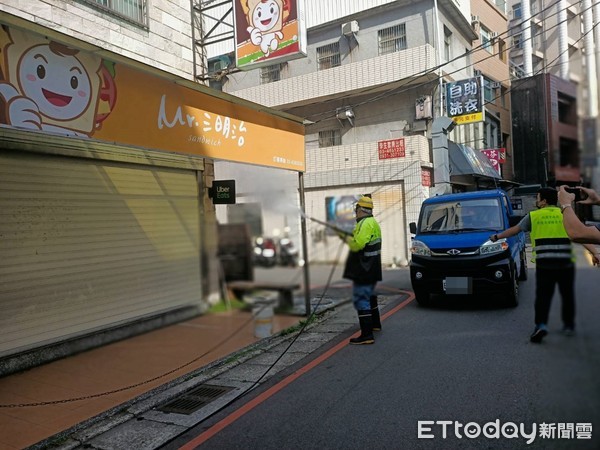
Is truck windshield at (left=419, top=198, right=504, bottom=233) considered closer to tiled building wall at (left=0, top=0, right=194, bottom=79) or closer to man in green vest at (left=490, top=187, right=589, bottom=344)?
man in green vest at (left=490, top=187, right=589, bottom=344)

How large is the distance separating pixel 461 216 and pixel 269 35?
4.79 metres

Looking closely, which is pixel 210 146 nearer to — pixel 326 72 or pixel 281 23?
pixel 326 72

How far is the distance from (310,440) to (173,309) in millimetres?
1864

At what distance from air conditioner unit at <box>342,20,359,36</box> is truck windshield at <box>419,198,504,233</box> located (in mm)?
3272

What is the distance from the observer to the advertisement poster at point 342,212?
157 centimetres

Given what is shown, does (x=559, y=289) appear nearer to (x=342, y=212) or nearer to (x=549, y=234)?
(x=549, y=234)

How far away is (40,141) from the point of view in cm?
529

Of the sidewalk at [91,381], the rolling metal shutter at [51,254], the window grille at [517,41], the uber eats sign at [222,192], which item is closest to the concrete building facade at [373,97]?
the uber eats sign at [222,192]

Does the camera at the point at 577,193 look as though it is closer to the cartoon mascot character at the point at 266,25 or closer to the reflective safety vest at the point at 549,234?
the reflective safety vest at the point at 549,234

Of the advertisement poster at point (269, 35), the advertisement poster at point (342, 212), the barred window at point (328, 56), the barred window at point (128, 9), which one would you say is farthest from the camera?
the barred window at point (128, 9)

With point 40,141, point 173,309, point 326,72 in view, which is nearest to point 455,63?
point 326,72

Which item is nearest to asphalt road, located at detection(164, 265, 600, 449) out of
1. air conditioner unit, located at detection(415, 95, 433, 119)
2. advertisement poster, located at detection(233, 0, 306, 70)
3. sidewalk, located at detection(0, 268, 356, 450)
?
sidewalk, located at detection(0, 268, 356, 450)

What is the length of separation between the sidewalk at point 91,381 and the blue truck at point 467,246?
5.06 ft

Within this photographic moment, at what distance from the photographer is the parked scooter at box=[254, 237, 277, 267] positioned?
120cm
